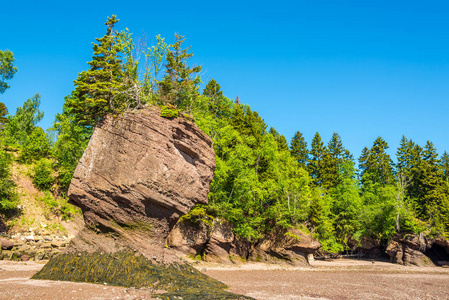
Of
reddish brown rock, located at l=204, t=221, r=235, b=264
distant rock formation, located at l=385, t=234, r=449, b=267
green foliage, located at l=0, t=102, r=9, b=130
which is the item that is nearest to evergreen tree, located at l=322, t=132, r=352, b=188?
distant rock formation, located at l=385, t=234, r=449, b=267

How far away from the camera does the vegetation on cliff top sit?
22062mm

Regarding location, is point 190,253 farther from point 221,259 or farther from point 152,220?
point 152,220

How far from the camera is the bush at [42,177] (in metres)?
39.2

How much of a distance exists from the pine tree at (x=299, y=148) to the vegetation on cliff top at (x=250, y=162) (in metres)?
0.33

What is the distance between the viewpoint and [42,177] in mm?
39281

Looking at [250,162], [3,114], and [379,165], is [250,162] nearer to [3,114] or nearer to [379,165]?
[379,165]

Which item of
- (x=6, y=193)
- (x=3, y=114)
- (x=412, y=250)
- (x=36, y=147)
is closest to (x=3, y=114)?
(x=3, y=114)

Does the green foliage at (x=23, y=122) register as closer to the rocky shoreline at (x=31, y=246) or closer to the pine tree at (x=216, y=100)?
the rocky shoreline at (x=31, y=246)

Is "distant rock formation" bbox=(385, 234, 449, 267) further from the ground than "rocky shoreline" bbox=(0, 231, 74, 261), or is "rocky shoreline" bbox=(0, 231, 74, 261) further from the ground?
"distant rock formation" bbox=(385, 234, 449, 267)

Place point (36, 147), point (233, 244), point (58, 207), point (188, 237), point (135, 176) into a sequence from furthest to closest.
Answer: point (36, 147), point (58, 207), point (233, 244), point (188, 237), point (135, 176)

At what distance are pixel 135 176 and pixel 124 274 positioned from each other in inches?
213

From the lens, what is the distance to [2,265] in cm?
1959

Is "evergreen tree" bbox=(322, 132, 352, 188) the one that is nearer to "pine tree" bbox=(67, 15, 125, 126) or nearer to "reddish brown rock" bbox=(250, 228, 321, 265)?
"reddish brown rock" bbox=(250, 228, 321, 265)

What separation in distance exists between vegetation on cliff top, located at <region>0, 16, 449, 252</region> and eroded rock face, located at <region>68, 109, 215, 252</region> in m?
1.57
